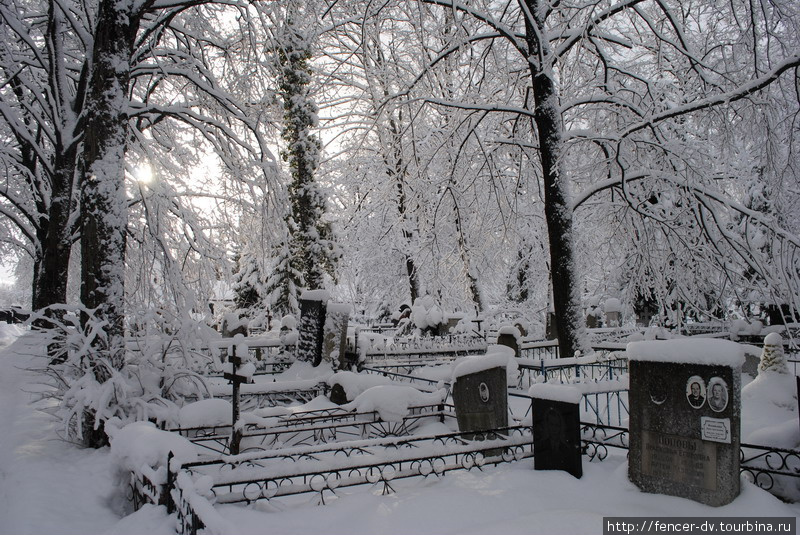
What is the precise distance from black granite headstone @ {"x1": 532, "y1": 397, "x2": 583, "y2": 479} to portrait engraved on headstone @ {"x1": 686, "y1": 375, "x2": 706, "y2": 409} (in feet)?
3.81

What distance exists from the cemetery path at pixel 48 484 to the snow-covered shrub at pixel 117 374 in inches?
14.3

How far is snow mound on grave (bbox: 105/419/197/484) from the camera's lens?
508 cm

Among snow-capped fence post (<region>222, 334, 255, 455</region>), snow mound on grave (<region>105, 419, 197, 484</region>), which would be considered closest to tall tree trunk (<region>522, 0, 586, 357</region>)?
snow-capped fence post (<region>222, 334, 255, 455</region>)

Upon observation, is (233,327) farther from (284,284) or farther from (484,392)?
(484,392)

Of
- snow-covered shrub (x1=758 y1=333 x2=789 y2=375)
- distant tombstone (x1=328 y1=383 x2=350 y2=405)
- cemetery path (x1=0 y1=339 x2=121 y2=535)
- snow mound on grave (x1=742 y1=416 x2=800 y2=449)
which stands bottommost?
cemetery path (x1=0 y1=339 x2=121 y2=535)

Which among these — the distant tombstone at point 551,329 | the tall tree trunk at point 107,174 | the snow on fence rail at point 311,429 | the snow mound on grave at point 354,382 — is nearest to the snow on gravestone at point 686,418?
the snow on fence rail at point 311,429

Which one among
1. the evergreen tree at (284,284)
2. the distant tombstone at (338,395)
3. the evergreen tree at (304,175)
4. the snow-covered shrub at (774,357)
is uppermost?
the evergreen tree at (304,175)

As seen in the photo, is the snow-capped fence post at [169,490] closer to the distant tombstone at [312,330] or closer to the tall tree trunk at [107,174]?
the tall tree trunk at [107,174]

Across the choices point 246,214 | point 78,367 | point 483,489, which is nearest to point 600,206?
point 246,214

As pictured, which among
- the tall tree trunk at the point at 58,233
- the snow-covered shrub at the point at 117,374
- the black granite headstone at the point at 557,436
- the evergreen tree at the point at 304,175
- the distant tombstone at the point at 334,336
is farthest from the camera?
the evergreen tree at the point at 304,175

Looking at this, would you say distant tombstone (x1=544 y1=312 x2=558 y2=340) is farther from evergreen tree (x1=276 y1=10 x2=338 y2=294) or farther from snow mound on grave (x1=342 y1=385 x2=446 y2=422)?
snow mound on grave (x1=342 y1=385 x2=446 y2=422)

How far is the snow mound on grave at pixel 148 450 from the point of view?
16.7 feet

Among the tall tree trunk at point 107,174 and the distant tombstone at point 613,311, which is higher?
the tall tree trunk at point 107,174

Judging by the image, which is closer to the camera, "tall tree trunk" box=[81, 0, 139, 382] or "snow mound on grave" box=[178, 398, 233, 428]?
"snow mound on grave" box=[178, 398, 233, 428]
